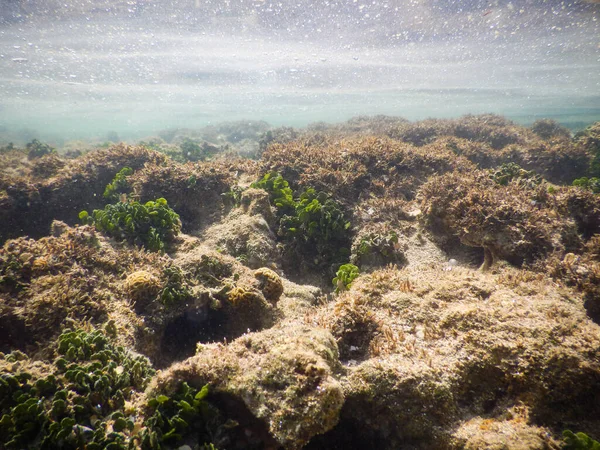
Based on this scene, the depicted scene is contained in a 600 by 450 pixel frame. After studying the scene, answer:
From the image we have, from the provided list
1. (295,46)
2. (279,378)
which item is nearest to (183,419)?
(279,378)

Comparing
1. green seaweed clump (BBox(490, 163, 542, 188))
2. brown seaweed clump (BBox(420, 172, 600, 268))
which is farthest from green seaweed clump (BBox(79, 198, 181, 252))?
green seaweed clump (BBox(490, 163, 542, 188))

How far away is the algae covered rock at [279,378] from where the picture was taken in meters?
2.30

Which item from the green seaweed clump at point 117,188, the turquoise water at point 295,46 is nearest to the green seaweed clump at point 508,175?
the turquoise water at point 295,46

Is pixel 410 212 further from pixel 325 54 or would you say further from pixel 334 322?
pixel 325 54

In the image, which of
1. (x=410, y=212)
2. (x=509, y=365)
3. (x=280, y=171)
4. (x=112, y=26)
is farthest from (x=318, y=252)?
(x=112, y=26)

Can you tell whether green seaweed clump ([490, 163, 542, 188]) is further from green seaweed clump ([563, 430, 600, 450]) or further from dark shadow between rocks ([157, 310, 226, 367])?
dark shadow between rocks ([157, 310, 226, 367])

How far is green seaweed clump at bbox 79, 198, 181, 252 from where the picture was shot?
5867mm

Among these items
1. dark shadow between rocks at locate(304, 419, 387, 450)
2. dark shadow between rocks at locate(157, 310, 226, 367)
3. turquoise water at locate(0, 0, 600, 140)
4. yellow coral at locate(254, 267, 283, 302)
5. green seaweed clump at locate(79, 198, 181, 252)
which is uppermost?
turquoise water at locate(0, 0, 600, 140)

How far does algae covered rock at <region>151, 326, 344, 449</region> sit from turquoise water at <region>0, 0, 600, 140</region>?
15.0 metres

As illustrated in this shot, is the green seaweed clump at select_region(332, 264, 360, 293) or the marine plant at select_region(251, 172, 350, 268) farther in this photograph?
the marine plant at select_region(251, 172, 350, 268)

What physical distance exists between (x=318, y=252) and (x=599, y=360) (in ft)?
15.4

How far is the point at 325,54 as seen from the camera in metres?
20.7

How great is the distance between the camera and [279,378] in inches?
97.6

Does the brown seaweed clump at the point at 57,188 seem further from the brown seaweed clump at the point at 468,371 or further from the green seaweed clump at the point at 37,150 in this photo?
the brown seaweed clump at the point at 468,371
